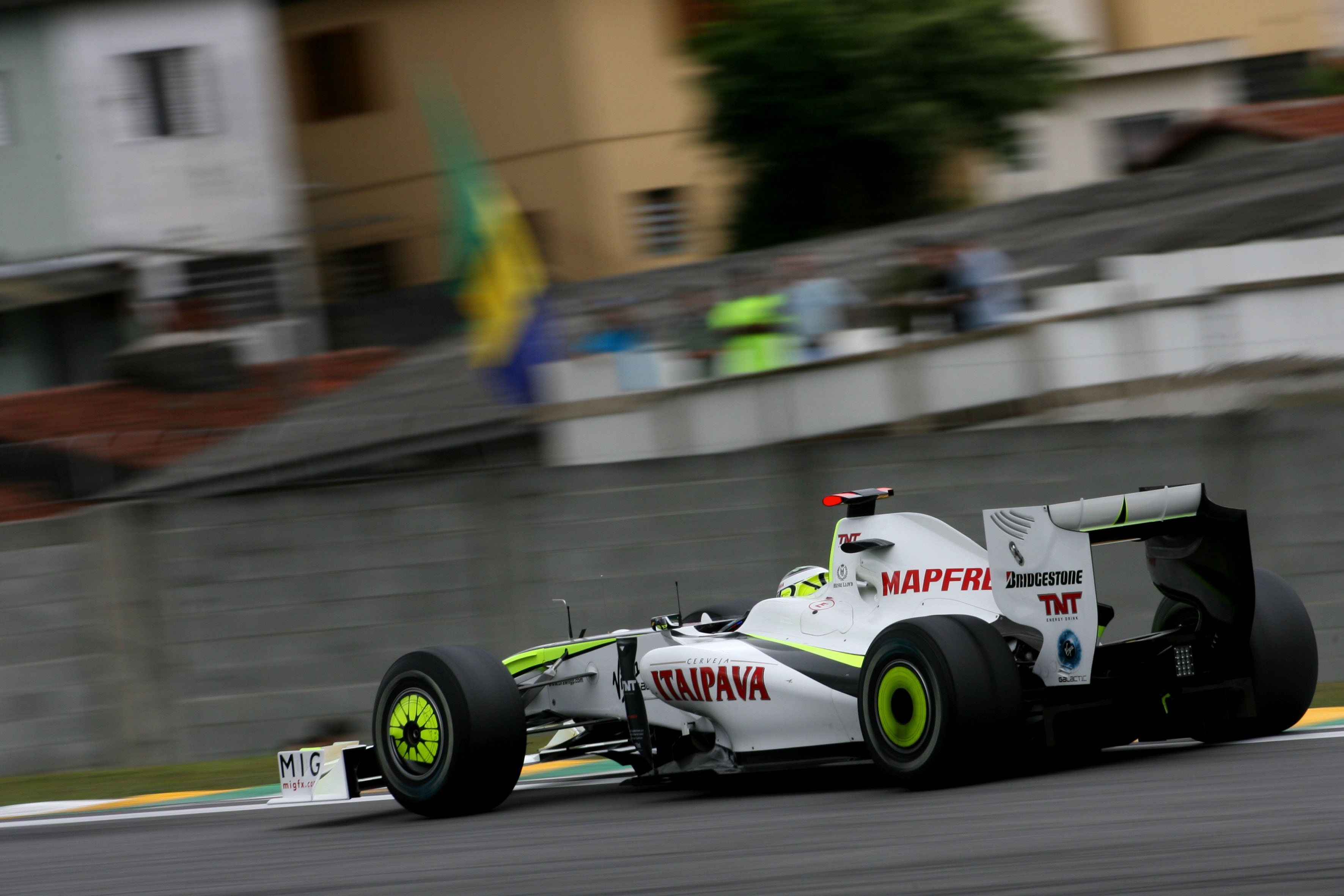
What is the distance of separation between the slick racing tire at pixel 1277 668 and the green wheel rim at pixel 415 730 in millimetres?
3036

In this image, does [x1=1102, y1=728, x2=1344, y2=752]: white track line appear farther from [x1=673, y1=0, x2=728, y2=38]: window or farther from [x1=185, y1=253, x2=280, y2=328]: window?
[x1=673, y1=0, x2=728, y2=38]: window

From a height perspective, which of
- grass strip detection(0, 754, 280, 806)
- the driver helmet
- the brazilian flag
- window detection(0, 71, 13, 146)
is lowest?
grass strip detection(0, 754, 280, 806)

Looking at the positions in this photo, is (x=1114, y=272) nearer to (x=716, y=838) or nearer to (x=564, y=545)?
(x=564, y=545)

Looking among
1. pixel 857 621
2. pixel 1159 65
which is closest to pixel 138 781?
pixel 857 621

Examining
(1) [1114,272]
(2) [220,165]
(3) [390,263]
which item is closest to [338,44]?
(3) [390,263]

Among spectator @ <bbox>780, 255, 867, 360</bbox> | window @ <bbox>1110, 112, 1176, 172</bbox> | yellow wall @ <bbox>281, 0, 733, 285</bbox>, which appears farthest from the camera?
window @ <bbox>1110, 112, 1176, 172</bbox>

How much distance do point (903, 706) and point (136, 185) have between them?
65.0 ft

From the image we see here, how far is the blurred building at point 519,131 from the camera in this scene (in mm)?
26359

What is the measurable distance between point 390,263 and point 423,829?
2306cm

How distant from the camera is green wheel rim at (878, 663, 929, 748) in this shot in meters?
5.99

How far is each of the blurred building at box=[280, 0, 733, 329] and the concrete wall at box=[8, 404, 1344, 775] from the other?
1304cm

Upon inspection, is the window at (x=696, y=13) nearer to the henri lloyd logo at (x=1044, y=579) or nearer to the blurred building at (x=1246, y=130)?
the blurred building at (x=1246, y=130)

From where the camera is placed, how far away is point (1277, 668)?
6.40 m

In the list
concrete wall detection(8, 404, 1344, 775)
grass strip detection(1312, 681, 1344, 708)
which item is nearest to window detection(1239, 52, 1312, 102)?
concrete wall detection(8, 404, 1344, 775)
